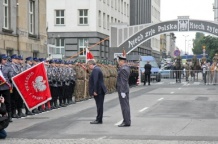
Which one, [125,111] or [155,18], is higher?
[155,18]

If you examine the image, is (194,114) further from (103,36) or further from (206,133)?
(103,36)

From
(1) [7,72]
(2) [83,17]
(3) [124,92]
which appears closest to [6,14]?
(1) [7,72]

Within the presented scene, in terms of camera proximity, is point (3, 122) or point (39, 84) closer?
point (3, 122)

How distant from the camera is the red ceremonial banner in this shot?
16.5m

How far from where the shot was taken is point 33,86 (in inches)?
667

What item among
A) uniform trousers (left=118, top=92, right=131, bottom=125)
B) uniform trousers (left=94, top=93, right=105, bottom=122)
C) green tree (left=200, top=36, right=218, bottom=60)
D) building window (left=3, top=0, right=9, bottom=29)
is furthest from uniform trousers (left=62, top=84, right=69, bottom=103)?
green tree (left=200, top=36, right=218, bottom=60)

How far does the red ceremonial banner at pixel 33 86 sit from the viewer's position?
16.5 meters

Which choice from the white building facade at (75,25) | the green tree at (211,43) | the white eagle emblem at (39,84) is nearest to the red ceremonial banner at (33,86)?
the white eagle emblem at (39,84)

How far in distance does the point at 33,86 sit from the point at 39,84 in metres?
0.32

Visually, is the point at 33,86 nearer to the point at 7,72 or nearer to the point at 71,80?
the point at 7,72

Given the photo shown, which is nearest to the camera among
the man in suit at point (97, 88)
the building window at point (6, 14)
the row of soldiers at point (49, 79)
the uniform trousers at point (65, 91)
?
the man in suit at point (97, 88)

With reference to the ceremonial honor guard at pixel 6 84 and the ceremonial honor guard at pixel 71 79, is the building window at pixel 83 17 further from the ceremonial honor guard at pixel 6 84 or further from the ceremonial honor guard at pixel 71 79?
the ceremonial honor guard at pixel 6 84

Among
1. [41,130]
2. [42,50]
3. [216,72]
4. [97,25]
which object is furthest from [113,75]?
[97,25]

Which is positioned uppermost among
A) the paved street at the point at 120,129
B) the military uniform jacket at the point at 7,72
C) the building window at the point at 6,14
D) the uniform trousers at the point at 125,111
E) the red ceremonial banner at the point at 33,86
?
the building window at the point at 6,14
